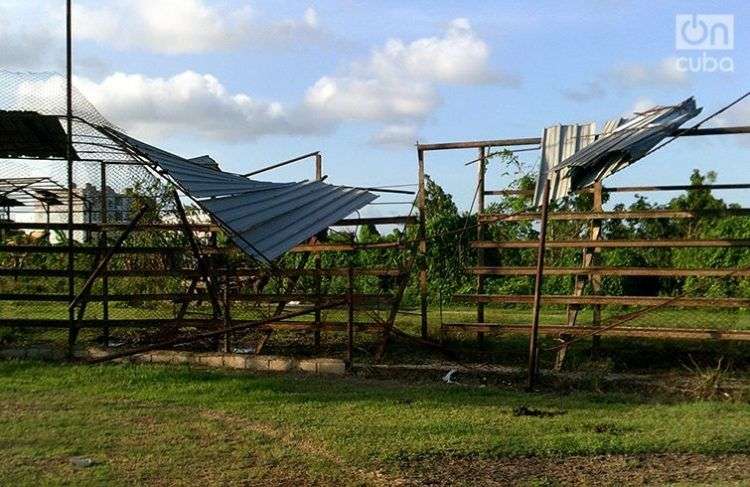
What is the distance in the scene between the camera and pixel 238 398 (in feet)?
28.0

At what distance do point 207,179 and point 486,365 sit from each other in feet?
13.4

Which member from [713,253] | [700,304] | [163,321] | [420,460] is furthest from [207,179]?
[713,253]

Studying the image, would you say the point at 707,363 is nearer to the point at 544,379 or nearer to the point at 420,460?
the point at 544,379

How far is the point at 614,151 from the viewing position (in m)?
9.09

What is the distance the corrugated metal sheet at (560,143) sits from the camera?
10500 millimetres

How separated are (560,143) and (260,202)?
3.86m

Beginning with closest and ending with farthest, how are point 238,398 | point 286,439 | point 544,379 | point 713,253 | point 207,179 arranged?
point 286,439 < point 238,398 < point 544,379 < point 207,179 < point 713,253

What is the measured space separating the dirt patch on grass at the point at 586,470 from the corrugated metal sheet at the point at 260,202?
→ 3529mm

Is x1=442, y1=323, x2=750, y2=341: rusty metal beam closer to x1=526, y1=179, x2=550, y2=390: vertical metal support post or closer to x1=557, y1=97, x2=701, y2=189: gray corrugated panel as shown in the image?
x1=526, y1=179, x2=550, y2=390: vertical metal support post

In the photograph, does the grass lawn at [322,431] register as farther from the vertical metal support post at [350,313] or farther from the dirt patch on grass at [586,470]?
the vertical metal support post at [350,313]

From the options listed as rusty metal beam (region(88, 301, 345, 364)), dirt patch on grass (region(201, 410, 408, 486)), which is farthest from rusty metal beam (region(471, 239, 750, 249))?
dirt patch on grass (region(201, 410, 408, 486))

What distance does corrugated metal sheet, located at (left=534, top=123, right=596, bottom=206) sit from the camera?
1050 centimetres

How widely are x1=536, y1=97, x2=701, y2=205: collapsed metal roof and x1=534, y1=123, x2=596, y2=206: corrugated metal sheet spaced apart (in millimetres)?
82

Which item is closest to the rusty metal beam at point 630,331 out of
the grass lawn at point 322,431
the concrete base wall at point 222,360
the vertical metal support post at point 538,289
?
the vertical metal support post at point 538,289
